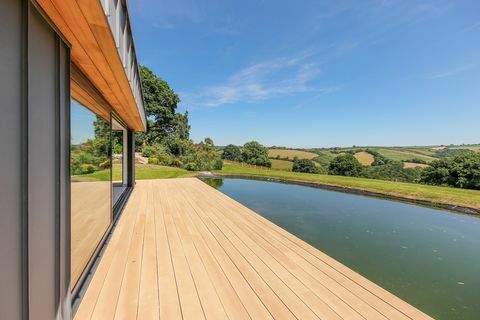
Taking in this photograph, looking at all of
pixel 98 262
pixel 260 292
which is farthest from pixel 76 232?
pixel 260 292

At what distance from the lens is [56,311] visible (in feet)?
3.90

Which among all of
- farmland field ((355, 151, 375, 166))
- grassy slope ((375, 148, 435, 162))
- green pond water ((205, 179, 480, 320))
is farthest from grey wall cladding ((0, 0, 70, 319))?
grassy slope ((375, 148, 435, 162))

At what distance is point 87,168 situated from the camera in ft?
7.11

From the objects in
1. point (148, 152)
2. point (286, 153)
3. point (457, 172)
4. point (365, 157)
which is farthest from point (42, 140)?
point (286, 153)

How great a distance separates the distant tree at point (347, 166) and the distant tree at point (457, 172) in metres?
4.31

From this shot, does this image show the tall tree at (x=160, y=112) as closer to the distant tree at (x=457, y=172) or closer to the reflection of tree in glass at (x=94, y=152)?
the reflection of tree in glass at (x=94, y=152)

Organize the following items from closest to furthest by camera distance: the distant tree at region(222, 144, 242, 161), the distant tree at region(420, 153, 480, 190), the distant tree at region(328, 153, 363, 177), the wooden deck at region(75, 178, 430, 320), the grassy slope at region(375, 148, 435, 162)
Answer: the wooden deck at region(75, 178, 430, 320) → the distant tree at region(420, 153, 480, 190) → the distant tree at region(328, 153, 363, 177) → the grassy slope at region(375, 148, 435, 162) → the distant tree at region(222, 144, 242, 161)

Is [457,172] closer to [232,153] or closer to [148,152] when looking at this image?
[148,152]

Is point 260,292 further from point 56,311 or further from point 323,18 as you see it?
point 323,18

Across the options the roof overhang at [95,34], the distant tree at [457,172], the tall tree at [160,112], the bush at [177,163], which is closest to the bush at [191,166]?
the bush at [177,163]

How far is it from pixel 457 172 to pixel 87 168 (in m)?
16.7

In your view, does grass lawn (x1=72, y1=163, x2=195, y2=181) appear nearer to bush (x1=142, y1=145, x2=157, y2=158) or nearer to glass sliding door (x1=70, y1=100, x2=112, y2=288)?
glass sliding door (x1=70, y1=100, x2=112, y2=288)

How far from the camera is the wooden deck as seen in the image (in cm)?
147

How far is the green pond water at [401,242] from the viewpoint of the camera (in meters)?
2.77
